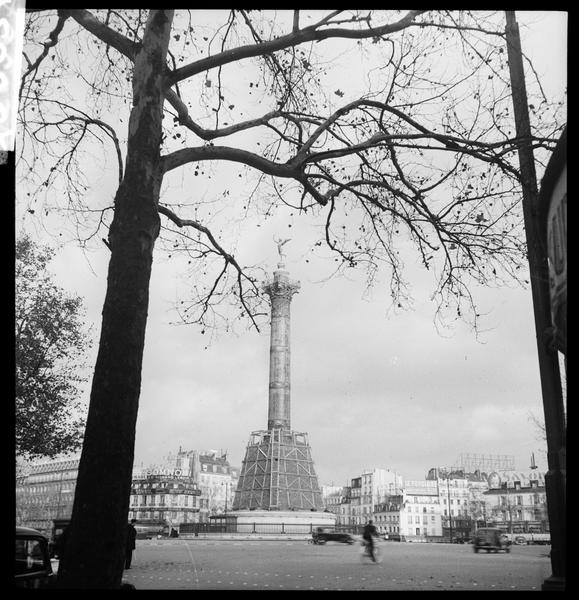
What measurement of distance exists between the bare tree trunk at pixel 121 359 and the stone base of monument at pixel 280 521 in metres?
45.5

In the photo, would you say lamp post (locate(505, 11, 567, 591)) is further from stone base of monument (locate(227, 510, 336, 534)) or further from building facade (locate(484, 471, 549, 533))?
building facade (locate(484, 471, 549, 533))

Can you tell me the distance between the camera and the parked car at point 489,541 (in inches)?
1172

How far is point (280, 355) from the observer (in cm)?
6131

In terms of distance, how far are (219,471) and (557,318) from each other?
93.0 m

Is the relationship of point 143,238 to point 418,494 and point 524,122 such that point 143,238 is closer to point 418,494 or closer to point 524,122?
point 524,122

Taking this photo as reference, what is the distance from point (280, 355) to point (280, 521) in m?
15.3

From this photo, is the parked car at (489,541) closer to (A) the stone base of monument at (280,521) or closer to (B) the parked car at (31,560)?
(A) the stone base of monument at (280,521)

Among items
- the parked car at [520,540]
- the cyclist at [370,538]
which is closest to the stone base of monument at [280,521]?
the parked car at [520,540]

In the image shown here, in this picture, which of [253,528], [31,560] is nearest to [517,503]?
[253,528]

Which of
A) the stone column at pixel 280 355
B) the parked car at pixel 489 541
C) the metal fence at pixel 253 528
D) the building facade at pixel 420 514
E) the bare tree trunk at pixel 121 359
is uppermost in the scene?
the stone column at pixel 280 355

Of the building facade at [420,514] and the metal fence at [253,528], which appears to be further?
the building facade at [420,514]

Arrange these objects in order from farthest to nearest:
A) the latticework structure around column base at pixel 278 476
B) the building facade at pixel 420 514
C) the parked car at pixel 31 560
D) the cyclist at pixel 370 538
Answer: the building facade at pixel 420 514 → the latticework structure around column base at pixel 278 476 → the cyclist at pixel 370 538 → the parked car at pixel 31 560

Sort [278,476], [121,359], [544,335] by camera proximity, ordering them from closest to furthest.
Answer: [121,359] < [544,335] < [278,476]

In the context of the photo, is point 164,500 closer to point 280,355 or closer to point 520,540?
point 280,355
